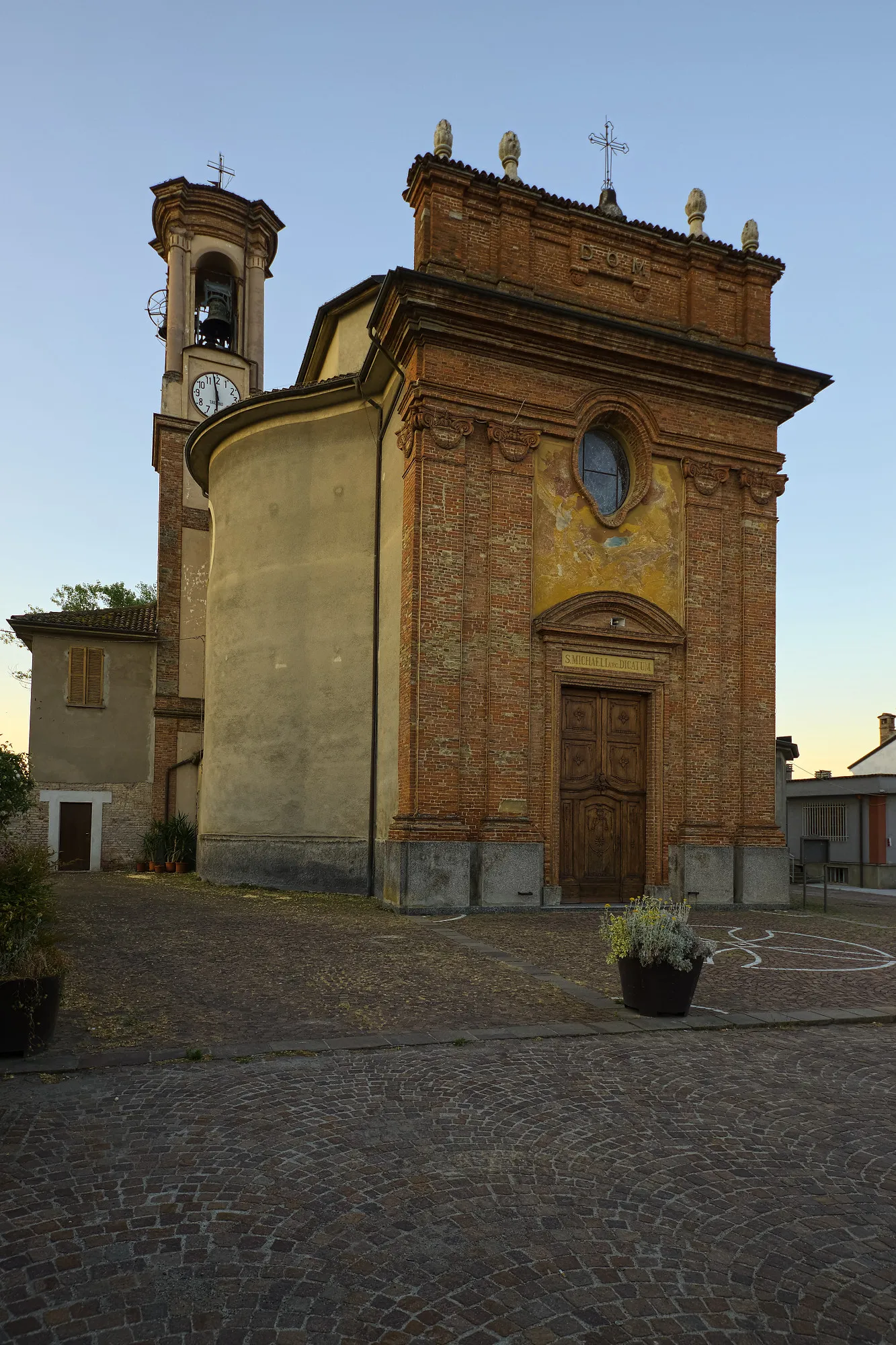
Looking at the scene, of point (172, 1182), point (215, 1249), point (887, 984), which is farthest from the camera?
point (887, 984)

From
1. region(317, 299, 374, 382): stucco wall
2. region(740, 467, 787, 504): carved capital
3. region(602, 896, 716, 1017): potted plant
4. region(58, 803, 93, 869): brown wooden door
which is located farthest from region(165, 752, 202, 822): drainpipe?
region(602, 896, 716, 1017): potted plant

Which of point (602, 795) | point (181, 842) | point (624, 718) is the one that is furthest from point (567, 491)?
point (181, 842)

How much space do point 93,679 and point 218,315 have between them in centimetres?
1126

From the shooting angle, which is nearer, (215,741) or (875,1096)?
(875,1096)

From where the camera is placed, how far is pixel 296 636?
17.0 metres

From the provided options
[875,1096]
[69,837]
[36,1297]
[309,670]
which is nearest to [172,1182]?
[36,1297]

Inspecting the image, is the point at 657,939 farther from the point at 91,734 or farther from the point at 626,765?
the point at 91,734

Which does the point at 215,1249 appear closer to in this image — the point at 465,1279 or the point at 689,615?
the point at 465,1279

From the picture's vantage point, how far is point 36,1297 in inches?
111

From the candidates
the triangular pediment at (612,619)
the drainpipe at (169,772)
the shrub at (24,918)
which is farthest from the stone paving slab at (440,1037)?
the drainpipe at (169,772)

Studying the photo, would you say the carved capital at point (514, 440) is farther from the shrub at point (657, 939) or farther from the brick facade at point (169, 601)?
the brick facade at point (169, 601)

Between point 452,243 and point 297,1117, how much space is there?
1358cm

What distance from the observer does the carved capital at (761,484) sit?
1639 centimetres

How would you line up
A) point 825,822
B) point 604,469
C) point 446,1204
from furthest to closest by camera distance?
1. point 825,822
2. point 604,469
3. point 446,1204
